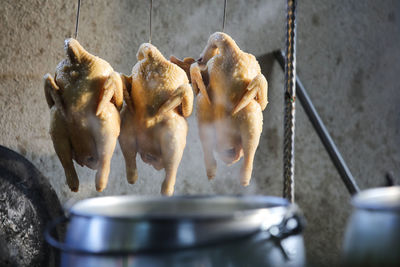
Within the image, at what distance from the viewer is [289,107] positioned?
1.22 metres

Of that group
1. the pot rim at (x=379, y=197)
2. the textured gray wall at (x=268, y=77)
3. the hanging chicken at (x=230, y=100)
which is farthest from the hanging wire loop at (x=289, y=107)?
the textured gray wall at (x=268, y=77)

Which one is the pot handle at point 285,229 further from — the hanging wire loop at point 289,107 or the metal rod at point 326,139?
the metal rod at point 326,139

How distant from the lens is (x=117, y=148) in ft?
6.64

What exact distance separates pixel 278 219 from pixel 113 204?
342 mm

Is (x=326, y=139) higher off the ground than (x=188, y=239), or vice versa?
(x=188, y=239)

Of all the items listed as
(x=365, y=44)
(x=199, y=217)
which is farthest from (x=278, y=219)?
(x=365, y=44)

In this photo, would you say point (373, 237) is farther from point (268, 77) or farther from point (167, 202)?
point (268, 77)

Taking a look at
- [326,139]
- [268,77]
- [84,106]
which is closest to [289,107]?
[84,106]

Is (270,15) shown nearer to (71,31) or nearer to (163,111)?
(71,31)

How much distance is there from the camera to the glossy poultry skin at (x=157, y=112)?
135 centimetres

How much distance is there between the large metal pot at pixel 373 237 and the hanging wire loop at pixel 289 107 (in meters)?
0.57

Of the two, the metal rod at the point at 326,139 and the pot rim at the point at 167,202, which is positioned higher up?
the pot rim at the point at 167,202

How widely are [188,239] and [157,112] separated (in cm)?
76

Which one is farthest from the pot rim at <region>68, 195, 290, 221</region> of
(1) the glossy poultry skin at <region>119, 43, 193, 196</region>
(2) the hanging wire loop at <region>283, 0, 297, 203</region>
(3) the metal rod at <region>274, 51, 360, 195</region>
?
(3) the metal rod at <region>274, 51, 360, 195</region>
